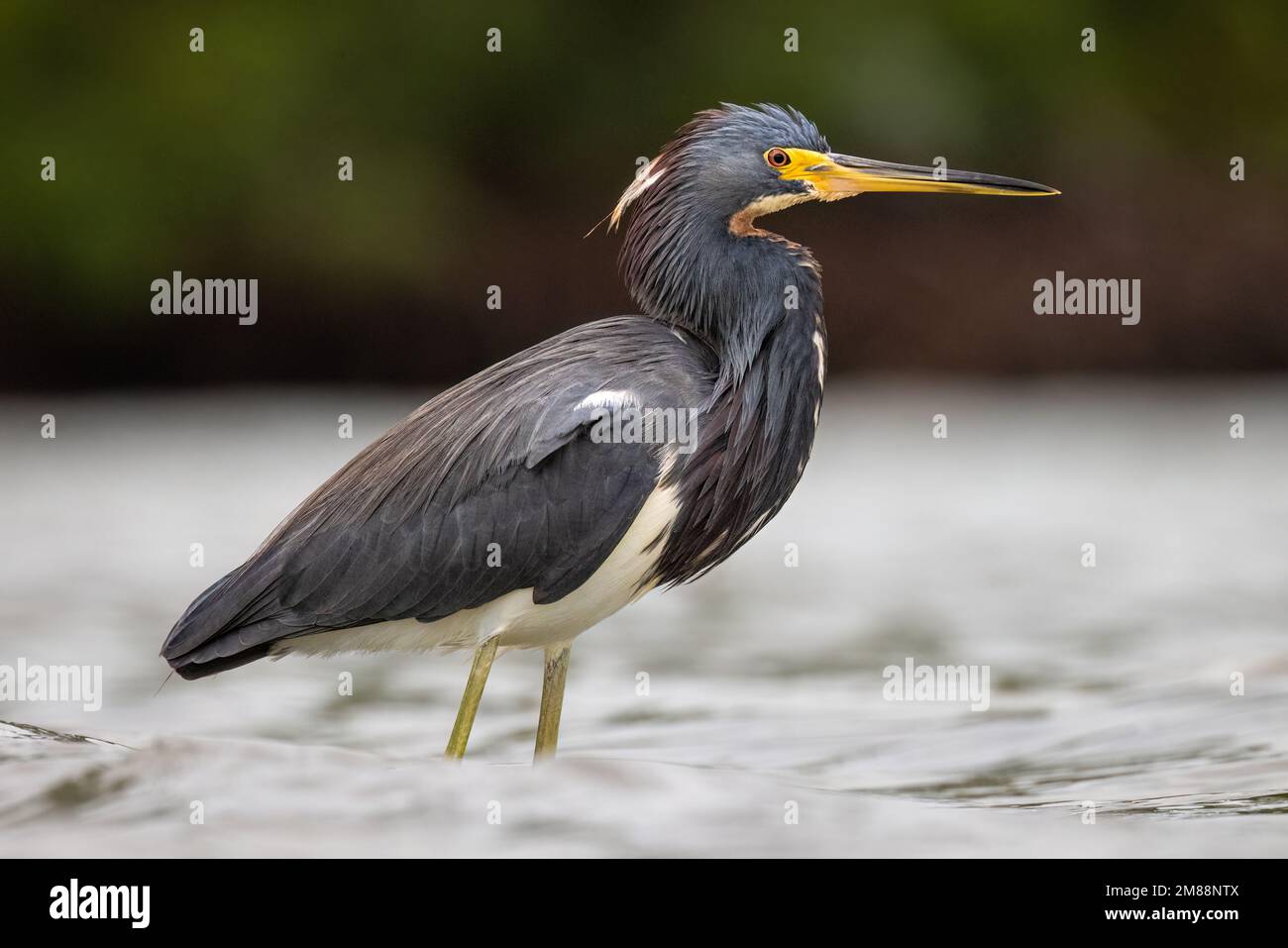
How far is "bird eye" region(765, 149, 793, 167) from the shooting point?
7823 millimetres

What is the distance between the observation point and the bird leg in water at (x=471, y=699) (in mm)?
7461

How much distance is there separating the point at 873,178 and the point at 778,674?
3.81 metres

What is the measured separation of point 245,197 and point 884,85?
8115 mm

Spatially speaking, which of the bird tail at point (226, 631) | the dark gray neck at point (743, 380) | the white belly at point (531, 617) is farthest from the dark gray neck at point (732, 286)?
the bird tail at point (226, 631)

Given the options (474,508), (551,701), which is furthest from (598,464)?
(551,701)

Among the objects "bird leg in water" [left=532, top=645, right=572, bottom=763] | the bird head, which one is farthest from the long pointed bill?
"bird leg in water" [left=532, top=645, right=572, bottom=763]

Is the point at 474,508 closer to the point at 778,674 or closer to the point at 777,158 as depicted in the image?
the point at 777,158

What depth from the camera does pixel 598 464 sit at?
289 inches

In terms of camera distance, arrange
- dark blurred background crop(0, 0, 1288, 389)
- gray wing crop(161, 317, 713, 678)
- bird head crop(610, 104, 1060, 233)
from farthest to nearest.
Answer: dark blurred background crop(0, 0, 1288, 389) → bird head crop(610, 104, 1060, 233) → gray wing crop(161, 317, 713, 678)

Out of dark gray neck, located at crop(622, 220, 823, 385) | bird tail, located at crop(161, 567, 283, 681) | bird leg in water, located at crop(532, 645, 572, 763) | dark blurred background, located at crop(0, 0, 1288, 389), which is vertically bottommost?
bird leg in water, located at crop(532, 645, 572, 763)

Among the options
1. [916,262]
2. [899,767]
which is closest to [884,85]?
[916,262]

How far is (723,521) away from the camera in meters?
7.62

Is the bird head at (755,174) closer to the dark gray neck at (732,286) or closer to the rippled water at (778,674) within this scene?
the dark gray neck at (732,286)

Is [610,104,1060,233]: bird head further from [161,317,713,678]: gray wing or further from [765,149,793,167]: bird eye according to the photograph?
[161,317,713,678]: gray wing
